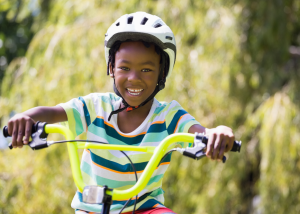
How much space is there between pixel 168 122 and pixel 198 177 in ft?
9.13

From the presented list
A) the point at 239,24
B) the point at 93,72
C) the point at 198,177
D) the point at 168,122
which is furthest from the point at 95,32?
the point at 168,122

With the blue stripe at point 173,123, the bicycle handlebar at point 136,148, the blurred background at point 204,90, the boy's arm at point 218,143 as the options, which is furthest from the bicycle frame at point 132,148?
the blurred background at point 204,90

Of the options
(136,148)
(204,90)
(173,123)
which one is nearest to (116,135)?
(173,123)

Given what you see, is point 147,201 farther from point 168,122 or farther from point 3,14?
point 3,14

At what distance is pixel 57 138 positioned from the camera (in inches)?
192

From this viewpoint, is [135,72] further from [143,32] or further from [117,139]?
[117,139]

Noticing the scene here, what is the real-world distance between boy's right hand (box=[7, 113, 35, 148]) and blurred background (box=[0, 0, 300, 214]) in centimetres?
304

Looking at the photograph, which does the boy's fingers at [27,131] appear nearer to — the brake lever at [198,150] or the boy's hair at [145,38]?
the boy's hair at [145,38]

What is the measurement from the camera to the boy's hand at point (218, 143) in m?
1.69

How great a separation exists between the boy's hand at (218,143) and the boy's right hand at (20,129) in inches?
32.8

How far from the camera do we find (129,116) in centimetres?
250

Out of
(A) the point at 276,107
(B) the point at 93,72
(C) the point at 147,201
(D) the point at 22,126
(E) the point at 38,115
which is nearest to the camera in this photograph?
(D) the point at 22,126

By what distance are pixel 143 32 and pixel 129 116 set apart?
529 mm

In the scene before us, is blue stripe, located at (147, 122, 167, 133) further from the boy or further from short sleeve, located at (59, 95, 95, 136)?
short sleeve, located at (59, 95, 95, 136)
